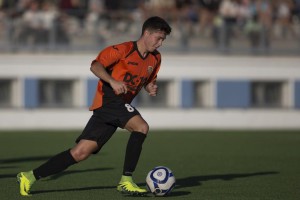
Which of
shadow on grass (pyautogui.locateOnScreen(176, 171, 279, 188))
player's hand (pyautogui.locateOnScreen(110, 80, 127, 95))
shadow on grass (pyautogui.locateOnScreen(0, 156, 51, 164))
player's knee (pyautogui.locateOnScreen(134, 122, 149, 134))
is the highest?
player's hand (pyautogui.locateOnScreen(110, 80, 127, 95))

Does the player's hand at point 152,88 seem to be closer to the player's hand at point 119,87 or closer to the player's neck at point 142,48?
the player's neck at point 142,48

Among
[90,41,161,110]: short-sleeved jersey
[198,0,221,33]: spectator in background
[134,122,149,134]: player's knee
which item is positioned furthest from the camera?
[198,0,221,33]: spectator in background

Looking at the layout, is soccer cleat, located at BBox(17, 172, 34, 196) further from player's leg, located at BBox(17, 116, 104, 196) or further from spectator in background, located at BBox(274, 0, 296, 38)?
spectator in background, located at BBox(274, 0, 296, 38)

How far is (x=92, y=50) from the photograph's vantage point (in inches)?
1271

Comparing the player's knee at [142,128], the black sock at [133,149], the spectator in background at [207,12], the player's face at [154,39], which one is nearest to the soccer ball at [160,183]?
the black sock at [133,149]

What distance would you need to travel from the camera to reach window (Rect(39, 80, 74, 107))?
33156mm

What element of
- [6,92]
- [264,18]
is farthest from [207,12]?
[6,92]

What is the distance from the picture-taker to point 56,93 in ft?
110

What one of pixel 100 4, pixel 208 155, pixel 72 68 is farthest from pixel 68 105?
pixel 208 155

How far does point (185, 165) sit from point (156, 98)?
17047mm

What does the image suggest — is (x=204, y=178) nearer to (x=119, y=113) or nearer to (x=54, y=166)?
(x=119, y=113)

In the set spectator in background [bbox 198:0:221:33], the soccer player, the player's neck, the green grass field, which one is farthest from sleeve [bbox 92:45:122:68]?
spectator in background [bbox 198:0:221:33]

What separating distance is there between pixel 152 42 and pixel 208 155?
8503 mm

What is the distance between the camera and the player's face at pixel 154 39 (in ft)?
38.7
